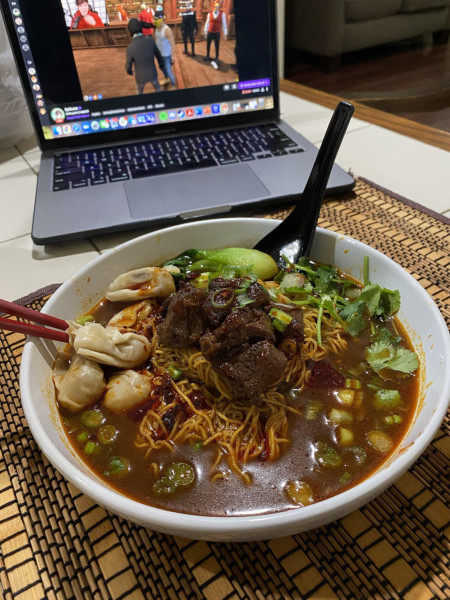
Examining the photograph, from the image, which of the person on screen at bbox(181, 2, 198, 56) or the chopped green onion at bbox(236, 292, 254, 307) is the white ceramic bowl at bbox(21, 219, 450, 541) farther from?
the person on screen at bbox(181, 2, 198, 56)

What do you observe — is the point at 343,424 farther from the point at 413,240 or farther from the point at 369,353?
the point at 413,240

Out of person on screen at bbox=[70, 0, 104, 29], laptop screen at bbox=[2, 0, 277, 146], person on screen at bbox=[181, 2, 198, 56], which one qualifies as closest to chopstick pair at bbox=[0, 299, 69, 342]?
laptop screen at bbox=[2, 0, 277, 146]

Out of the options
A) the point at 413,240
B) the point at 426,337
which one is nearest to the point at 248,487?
the point at 426,337

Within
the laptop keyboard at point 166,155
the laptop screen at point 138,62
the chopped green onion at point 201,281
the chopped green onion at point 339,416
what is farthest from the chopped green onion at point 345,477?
the laptop screen at point 138,62

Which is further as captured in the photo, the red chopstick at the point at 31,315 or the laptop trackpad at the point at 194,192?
the laptop trackpad at the point at 194,192

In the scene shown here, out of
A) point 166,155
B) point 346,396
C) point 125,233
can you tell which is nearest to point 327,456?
point 346,396

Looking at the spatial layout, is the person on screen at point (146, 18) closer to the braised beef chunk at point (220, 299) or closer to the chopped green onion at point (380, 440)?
the braised beef chunk at point (220, 299)
